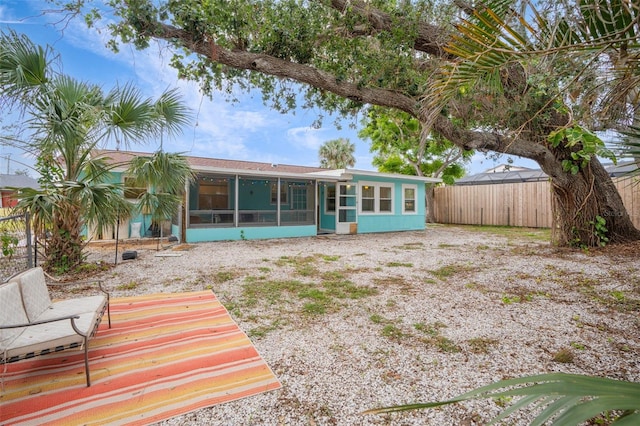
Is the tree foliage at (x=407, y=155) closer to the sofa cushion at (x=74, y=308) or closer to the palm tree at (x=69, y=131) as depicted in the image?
the palm tree at (x=69, y=131)

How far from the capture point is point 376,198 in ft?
44.6

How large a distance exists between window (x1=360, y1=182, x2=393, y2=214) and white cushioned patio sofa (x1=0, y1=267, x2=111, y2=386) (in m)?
11.0

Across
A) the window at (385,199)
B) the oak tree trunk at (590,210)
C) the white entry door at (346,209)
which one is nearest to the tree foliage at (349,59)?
the oak tree trunk at (590,210)

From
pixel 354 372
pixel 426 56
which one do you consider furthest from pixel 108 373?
pixel 426 56

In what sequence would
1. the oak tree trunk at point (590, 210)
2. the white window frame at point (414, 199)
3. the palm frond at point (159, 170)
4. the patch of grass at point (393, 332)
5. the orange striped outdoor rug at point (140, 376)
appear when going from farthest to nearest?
1. the white window frame at point (414, 199)
2. the oak tree trunk at point (590, 210)
3. the palm frond at point (159, 170)
4. the patch of grass at point (393, 332)
5. the orange striped outdoor rug at point (140, 376)

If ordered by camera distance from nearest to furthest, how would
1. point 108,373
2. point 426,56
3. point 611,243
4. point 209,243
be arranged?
point 108,373 < point 426,56 < point 611,243 < point 209,243

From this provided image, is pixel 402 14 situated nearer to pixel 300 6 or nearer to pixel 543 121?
pixel 300 6

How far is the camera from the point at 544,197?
1413 cm

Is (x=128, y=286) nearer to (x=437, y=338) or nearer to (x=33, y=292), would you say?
(x=33, y=292)

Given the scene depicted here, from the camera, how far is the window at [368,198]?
13227mm

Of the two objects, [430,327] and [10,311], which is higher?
[10,311]

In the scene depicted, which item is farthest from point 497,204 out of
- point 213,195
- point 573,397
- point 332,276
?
point 573,397

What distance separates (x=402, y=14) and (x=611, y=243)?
25.9 feet

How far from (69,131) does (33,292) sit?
3179 mm
